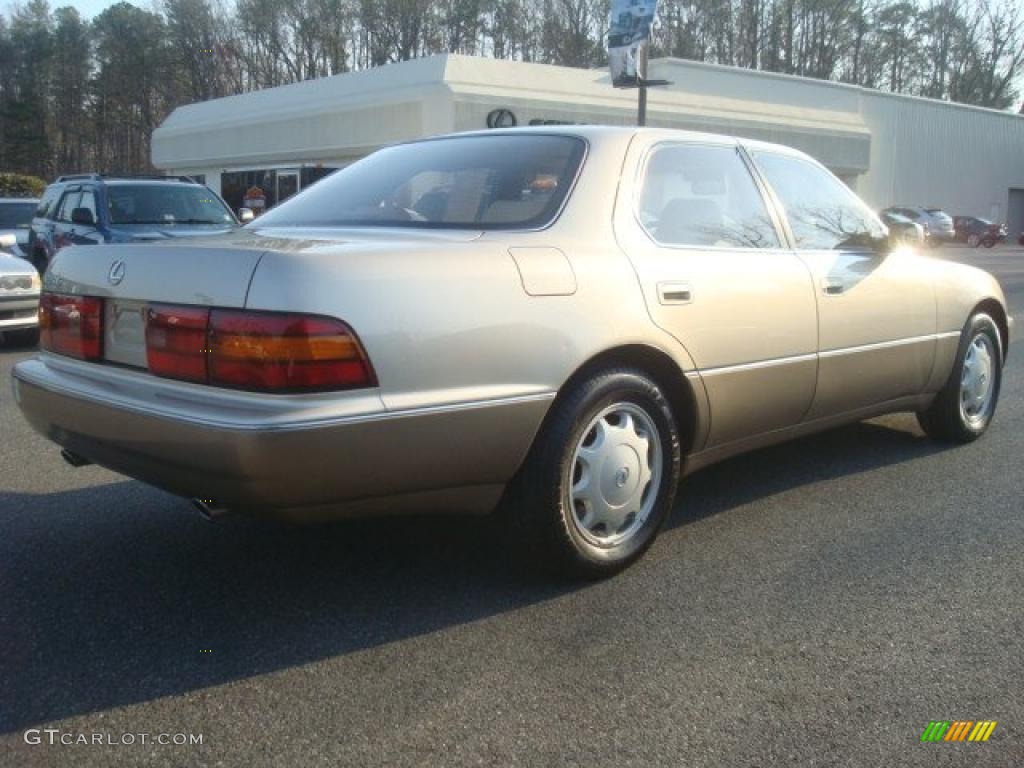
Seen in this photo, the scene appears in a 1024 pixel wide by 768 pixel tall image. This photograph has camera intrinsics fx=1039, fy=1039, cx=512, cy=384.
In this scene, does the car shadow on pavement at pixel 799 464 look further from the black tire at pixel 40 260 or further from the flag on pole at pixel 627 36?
the flag on pole at pixel 627 36

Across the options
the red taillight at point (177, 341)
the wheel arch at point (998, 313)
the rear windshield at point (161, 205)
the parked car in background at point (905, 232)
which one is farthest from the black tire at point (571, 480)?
the rear windshield at point (161, 205)

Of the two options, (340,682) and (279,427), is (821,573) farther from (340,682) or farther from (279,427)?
(279,427)

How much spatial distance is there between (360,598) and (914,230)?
3365 millimetres

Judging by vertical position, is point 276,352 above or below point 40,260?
above

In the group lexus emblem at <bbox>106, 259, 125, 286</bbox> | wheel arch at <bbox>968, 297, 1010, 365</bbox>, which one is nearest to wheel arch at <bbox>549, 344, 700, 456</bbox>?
lexus emblem at <bbox>106, 259, 125, 286</bbox>

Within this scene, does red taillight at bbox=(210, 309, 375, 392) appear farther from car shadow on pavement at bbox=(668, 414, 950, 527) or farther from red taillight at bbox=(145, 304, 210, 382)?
car shadow on pavement at bbox=(668, 414, 950, 527)

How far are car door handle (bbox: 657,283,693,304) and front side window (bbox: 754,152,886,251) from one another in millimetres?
888

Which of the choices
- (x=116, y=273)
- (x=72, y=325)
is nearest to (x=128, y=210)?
(x=72, y=325)

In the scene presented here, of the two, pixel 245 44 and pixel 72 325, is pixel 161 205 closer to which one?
pixel 72 325

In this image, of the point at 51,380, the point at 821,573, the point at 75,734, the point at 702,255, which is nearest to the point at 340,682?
the point at 75,734

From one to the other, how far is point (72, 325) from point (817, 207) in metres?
3.06

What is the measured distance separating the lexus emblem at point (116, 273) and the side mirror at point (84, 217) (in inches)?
329

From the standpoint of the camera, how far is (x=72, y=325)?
340 cm

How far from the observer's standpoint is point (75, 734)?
2441mm
